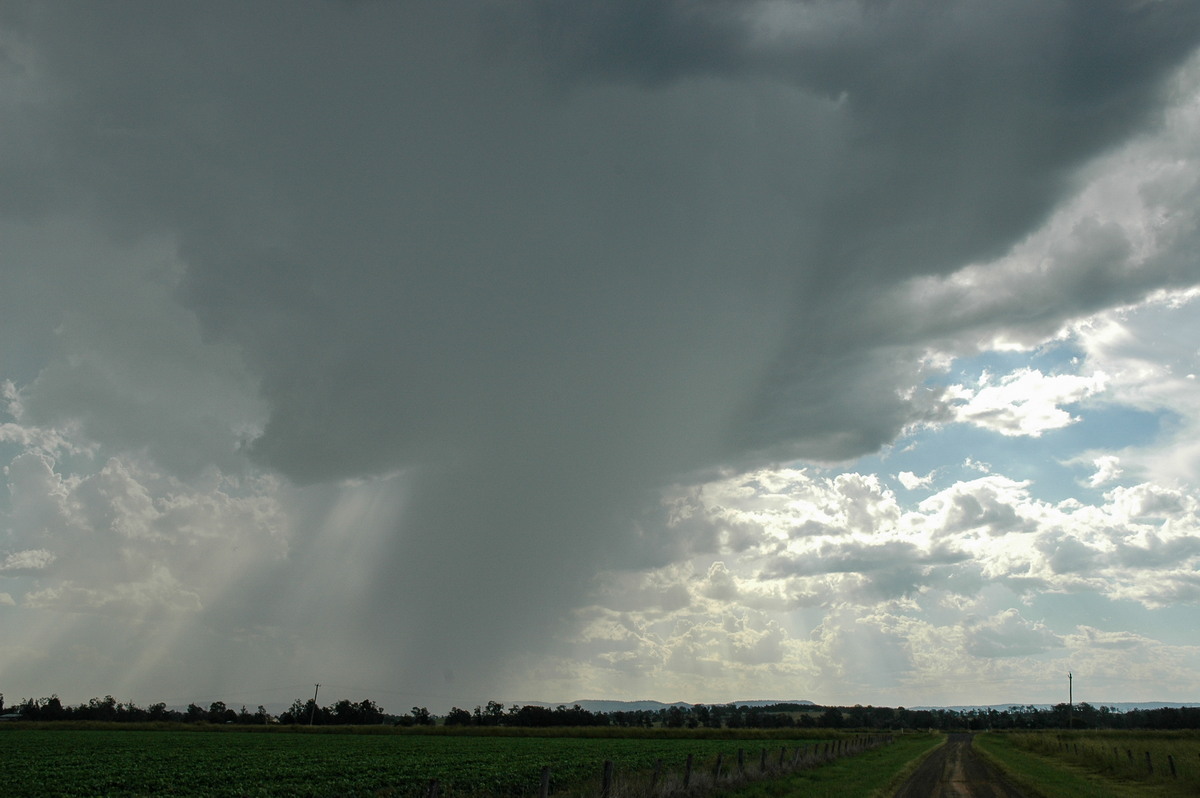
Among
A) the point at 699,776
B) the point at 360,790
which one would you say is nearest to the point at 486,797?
the point at 360,790

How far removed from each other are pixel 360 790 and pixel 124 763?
763 inches

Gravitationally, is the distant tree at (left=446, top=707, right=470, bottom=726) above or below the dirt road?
below

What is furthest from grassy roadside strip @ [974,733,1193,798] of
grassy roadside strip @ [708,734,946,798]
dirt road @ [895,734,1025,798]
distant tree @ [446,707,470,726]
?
distant tree @ [446,707,470,726]

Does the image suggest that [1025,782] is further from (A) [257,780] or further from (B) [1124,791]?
(A) [257,780]

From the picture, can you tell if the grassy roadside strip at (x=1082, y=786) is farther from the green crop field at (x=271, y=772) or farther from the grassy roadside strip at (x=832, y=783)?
the green crop field at (x=271, y=772)

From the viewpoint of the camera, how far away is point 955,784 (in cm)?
3400

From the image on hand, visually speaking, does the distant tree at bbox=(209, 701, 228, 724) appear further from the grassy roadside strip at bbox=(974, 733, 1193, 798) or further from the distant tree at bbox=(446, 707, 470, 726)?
the grassy roadside strip at bbox=(974, 733, 1193, 798)

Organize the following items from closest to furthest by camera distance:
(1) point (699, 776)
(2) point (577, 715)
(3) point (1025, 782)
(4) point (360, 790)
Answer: (1) point (699, 776)
(4) point (360, 790)
(3) point (1025, 782)
(2) point (577, 715)

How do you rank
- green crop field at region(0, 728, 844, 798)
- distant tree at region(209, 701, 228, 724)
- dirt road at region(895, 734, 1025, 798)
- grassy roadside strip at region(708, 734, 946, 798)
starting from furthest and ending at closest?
distant tree at region(209, 701, 228, 724)
green crop field at region(0, 728, 844, 798)
dirt road at region(895, 734, 1025, 798)
grassy roadside strip at region(708, 734, 946, 798)

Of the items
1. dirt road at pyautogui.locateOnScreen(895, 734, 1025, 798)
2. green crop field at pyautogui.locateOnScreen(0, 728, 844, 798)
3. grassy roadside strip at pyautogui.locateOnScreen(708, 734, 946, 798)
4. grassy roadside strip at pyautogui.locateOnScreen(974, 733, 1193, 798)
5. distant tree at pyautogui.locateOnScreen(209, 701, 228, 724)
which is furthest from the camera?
distant tree at pyautogui.locateOnScreen(209, 701, 228, 724)

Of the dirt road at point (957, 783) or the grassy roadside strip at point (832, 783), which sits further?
the dirt road at point (957, 783)

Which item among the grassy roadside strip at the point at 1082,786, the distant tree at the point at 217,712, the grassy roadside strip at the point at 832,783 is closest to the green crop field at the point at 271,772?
the grassy roadside strip at the point at 832,783

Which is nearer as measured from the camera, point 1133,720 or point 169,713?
point 169,713

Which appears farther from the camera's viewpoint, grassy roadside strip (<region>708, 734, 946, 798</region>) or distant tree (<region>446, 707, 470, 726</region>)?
distant tree (<region>446, 707, 470, 726</region>)
